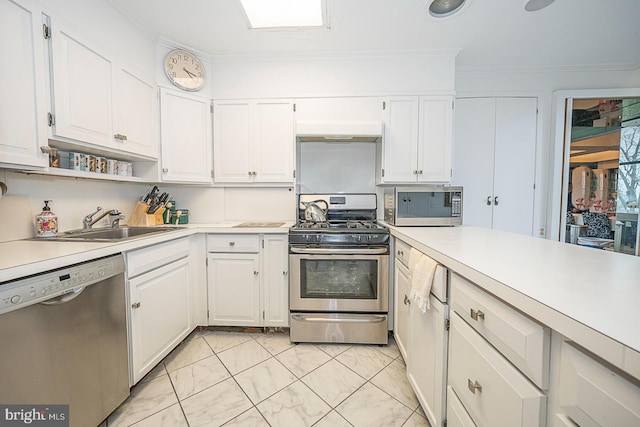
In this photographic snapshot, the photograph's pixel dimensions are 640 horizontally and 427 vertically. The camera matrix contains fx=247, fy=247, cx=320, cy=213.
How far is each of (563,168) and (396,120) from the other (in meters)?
1.83

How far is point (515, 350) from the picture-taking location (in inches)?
26.5

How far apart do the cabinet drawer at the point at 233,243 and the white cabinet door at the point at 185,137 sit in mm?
616

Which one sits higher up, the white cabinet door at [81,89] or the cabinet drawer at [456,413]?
the white cabinet door at [81,89]

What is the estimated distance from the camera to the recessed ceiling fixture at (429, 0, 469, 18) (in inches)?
66.7

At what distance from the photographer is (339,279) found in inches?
77.3

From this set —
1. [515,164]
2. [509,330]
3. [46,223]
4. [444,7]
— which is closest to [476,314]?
[509,330]

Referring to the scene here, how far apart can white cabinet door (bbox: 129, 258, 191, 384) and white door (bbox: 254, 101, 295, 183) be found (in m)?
1.07

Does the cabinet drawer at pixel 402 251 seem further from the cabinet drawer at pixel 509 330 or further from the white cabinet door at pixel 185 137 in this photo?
the white cabinet door at pixel 185 137

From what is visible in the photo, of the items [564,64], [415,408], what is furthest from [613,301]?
[564,64]

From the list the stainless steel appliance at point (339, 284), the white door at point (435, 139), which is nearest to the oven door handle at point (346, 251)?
the stainless steel appliance at point (339, 284)

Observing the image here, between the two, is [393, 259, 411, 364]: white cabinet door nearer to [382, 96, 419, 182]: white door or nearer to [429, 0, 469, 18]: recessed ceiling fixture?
[382, 96, 419, 182]: white door

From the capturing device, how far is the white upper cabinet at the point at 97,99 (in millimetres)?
1321

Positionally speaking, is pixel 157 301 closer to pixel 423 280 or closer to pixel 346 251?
pixel 346 251

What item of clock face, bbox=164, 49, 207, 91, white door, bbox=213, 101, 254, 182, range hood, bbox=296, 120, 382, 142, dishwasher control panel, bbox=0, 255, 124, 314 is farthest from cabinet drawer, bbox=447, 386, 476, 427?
clock face, bbox=164, 49, 207, 91
